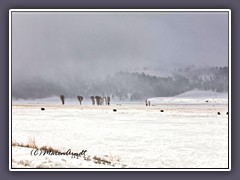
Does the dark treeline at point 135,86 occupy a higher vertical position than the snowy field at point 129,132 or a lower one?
higher

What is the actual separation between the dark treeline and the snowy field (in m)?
0.11

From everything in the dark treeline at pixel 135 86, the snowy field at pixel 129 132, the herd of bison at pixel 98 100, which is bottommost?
the snowy field at pixel 129 132

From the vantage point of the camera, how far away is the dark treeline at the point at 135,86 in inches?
172

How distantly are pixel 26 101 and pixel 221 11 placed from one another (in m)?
3.32

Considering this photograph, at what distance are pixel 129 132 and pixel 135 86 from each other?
0.72 metres

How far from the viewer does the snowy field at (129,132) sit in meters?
4.30

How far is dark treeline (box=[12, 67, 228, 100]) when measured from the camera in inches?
172

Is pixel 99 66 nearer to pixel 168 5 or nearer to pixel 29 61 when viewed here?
pixel 29 61

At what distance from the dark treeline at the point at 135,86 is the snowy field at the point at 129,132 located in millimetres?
112

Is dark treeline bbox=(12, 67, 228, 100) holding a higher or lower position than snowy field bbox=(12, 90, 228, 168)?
higher

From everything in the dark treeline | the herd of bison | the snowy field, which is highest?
the dark treeline

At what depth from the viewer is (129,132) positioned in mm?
4406

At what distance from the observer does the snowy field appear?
14.1 feet

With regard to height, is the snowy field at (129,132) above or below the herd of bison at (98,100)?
below
